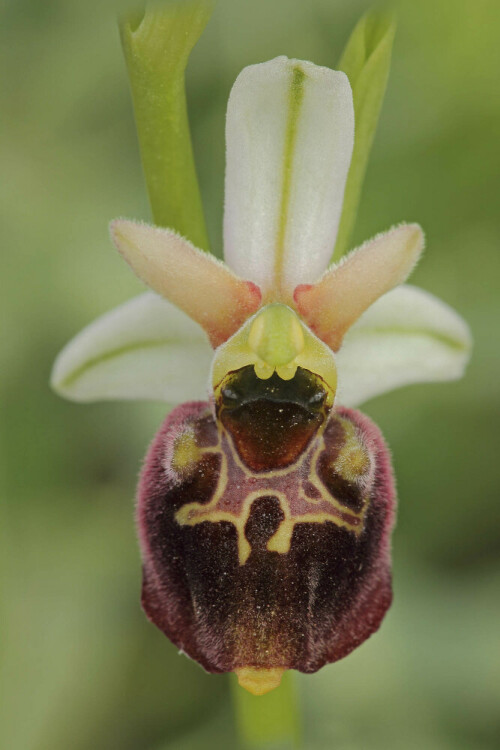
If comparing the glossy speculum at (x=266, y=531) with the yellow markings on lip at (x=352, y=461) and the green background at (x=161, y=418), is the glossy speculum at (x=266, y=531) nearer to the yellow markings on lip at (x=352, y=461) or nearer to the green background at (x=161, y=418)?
the yellow markings on lip at (x=352, y=461)

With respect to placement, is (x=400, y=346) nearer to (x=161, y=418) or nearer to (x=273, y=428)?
(x=273, y=428)

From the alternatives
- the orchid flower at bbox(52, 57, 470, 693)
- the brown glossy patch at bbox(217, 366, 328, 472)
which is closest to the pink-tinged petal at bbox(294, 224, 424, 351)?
the orchid flower at bbox(52, 57, 470, 693)

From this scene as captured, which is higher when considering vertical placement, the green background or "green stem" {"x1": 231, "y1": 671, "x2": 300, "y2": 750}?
the green background

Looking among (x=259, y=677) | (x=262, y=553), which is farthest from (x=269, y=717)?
(x=262, y=553)

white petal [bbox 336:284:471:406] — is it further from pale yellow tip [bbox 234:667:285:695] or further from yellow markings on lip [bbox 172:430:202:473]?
pale yellow tip [bbox 234:667:285:695]

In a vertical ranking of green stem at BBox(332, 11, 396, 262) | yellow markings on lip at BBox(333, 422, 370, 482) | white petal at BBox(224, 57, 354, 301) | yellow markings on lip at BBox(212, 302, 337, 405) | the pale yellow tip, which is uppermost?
green stem at BBox(332, 11, 396, 262)

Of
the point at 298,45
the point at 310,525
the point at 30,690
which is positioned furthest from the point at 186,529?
the point at 298,45
